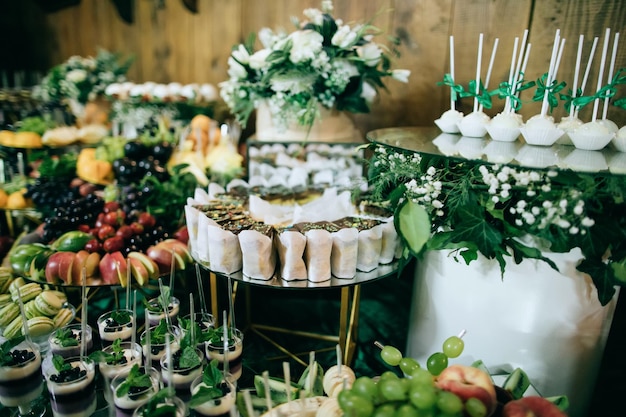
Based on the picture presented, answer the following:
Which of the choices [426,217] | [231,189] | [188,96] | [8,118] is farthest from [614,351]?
[8,118]

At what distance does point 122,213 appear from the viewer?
6.35 ft

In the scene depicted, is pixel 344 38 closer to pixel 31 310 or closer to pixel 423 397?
pixel 423 397

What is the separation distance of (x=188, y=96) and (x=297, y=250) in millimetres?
1737

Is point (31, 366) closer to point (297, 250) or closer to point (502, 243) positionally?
point (297, 250)

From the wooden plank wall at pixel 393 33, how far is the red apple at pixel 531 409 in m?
1.41

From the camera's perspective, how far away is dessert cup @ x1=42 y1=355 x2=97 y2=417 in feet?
3.80

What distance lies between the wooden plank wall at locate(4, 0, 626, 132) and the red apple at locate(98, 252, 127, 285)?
1500mm

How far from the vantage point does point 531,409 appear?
3.30 feet

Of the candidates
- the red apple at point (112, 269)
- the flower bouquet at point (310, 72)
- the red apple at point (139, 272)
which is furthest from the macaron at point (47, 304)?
the flower bouquet at point (310, 72)

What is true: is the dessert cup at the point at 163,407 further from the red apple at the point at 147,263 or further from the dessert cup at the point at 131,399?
the red apple at the point at 147,263

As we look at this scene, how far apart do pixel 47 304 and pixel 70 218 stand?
0.44 m

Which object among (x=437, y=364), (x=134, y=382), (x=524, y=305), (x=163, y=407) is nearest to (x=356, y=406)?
(x=437, y=364)

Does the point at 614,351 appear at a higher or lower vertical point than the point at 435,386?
lower

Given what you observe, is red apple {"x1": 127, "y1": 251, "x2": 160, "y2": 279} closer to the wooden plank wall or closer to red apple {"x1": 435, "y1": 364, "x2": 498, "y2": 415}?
red apple {"x1": 435, "y1": 364, "x2": 498, "y2": 415}
